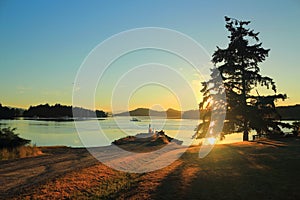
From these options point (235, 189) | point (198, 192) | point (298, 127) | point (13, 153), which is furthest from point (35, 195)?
point (298, 127)

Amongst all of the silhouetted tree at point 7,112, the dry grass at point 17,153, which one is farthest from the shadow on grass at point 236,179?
the silhouetted tree at point 7,112

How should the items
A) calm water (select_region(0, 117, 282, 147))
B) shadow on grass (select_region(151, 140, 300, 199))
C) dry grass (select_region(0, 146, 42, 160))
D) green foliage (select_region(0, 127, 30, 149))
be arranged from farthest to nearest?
calm water (select_region(0, 117, 282, 147)), green foliage (select_region(0, 127, 30, 149)), dry grass (select_region(0, 146, 42, 160)), shadow on grass (select_region(151, 140, 300, 199))

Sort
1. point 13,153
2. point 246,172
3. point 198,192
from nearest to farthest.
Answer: point 198,192
point 246,172
point 13,153

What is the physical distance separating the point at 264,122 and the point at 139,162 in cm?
1636

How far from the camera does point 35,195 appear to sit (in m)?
11.2

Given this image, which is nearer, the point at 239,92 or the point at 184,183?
the point at 184,183

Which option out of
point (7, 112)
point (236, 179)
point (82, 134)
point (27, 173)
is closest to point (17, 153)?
point (27, 173)

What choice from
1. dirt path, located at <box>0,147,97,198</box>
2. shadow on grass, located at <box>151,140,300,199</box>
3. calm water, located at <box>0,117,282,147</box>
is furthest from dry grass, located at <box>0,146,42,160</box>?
calm water, located at <box>0,117,282,147</box>

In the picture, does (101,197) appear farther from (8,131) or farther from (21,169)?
(8,131)

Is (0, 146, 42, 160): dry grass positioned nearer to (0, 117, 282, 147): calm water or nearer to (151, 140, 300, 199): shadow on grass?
(151, 140, 300, 199): shadow on grass

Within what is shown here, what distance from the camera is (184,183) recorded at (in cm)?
1212

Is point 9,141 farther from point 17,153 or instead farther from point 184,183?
point 184,183

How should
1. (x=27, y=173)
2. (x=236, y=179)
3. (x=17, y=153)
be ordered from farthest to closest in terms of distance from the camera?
(x=17, y=153), (x=27, y=173), (x=236, y=179)

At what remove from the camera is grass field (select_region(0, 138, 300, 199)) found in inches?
425
